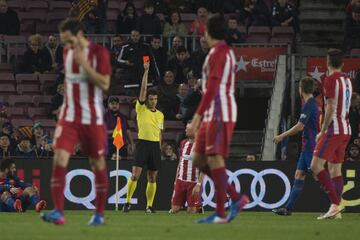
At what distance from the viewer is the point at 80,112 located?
13.4m

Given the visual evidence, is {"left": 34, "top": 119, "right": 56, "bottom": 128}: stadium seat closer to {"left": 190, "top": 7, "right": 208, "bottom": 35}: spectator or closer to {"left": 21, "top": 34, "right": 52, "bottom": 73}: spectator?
{"left": 21, "top": 34, "right": 52, "bottom": 73}: spectator

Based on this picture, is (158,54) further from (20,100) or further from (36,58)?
(20,100)

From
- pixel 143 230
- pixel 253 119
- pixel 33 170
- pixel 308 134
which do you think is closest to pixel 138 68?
pixel 253 119

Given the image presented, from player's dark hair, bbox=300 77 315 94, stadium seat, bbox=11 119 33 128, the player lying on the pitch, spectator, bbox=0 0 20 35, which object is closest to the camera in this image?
player's dark hair, bbox=300 77 315 94

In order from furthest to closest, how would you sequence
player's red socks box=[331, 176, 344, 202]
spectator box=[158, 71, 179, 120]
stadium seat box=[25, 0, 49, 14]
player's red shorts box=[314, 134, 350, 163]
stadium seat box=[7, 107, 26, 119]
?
stadium seat box=[25, 0, 49, 14]
stadium seat box=[7, 107, 26, 119]
spectator box=[158, 71, 179, 120]
player's red socks box=[331, 176, 344, 202]
player's red shorts box=[314, 134, 350, 163]

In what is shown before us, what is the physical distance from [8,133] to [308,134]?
281 inches

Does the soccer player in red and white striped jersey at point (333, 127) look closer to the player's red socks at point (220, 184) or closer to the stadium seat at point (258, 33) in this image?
the player's red socks at point (220, 184)

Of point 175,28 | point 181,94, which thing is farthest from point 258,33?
point 181,94

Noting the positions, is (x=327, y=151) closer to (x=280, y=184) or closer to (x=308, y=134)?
(x=308, y=134)

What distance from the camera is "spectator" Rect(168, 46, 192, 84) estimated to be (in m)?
25.8

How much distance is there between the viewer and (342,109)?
17078 millimetres

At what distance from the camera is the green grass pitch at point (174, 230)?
42.8 ft

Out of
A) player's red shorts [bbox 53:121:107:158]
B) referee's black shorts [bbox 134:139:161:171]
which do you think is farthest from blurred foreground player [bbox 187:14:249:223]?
referee's black shorts [bbox 134:139:161:171]

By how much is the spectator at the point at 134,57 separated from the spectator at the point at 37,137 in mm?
2841
